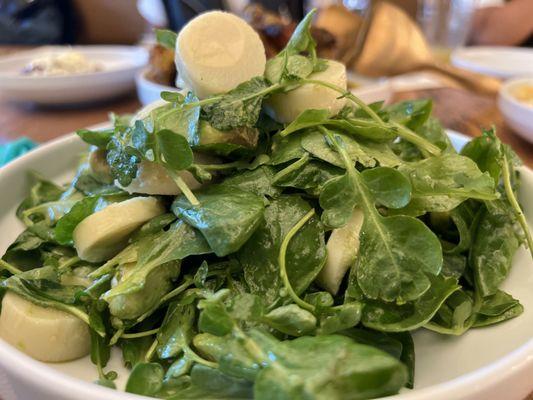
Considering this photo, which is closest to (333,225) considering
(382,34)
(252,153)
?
(252,153)

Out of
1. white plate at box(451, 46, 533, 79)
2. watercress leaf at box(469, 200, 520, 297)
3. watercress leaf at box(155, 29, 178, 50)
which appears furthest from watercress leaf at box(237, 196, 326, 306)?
white plate at box(451, 46, 533, 79)

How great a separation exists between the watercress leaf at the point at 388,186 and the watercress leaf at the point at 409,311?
0.31 feet

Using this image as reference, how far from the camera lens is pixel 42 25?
3.06 metres

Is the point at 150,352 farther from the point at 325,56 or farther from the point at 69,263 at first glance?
the point at 325,56

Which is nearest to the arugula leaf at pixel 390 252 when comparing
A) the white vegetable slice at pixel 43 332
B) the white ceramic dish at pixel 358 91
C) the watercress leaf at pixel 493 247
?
the watercress leaf at pixel 493 247

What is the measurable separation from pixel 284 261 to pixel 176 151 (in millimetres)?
179

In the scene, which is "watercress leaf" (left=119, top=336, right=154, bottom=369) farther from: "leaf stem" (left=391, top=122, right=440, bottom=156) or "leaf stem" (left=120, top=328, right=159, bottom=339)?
"leaf stem" (left=391, top=122, right=440, bottom=156)

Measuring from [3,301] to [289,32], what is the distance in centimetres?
122

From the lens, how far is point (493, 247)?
65 cm

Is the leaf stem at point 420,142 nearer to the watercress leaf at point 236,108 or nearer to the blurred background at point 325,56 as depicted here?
the watercress leaf at point 236,108

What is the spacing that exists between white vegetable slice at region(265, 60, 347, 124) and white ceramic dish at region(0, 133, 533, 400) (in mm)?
319

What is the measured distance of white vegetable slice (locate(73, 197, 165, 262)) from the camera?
1.98 feet

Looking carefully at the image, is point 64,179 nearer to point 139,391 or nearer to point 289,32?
point 139,391

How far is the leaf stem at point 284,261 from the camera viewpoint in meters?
0.52
